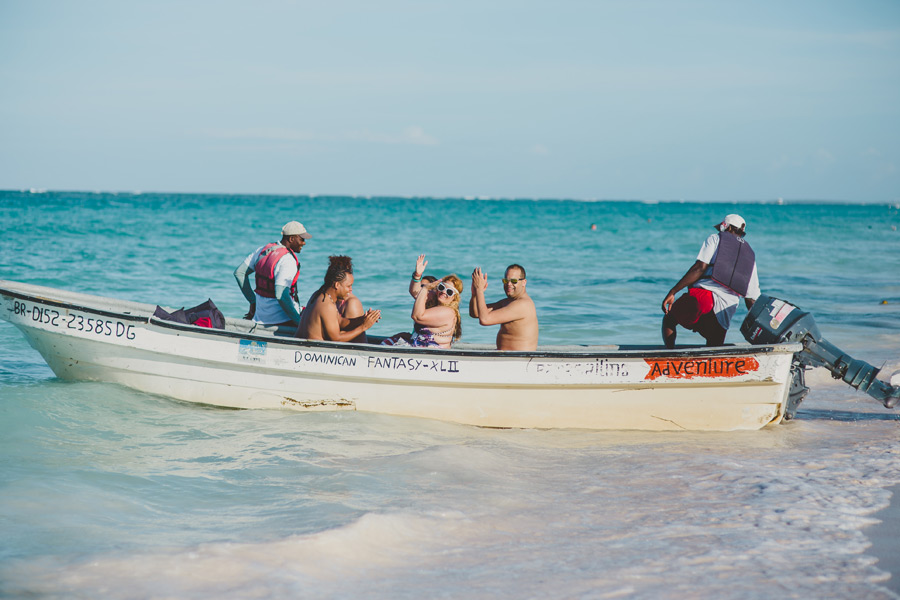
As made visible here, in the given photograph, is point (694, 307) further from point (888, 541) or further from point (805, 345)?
point (888, 541)

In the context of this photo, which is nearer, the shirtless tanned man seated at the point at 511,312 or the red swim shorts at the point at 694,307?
the shirtless tanned man seated at the point at 511,312

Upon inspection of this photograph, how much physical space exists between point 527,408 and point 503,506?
1819mm

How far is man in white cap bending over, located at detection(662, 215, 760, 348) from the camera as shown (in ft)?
22.6

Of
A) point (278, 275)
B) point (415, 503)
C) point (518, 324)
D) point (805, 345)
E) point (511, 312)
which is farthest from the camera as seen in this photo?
point (278, 275)

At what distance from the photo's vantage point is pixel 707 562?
425 cm

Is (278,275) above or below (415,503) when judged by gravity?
above

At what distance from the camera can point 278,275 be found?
24.5ft

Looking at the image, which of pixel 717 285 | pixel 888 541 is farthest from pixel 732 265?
pixel 888 541

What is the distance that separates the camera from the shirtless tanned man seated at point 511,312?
648 cm

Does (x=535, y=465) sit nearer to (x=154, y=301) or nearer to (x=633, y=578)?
(x=633, y=578)

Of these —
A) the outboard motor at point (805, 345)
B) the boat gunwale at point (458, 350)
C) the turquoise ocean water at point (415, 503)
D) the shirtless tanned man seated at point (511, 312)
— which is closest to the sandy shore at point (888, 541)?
the turquoise ocean water at point (415, 503)

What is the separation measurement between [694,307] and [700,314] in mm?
81

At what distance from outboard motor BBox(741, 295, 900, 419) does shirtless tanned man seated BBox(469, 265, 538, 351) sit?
1.86 m

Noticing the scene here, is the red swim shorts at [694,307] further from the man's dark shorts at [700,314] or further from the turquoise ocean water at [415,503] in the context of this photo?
the turquoise ocean water at [415,503]
